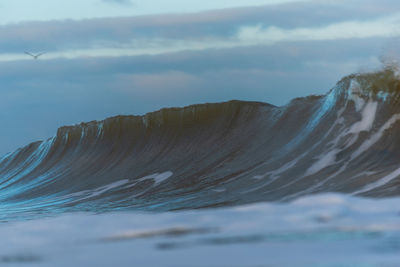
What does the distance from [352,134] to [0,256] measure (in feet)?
17.7

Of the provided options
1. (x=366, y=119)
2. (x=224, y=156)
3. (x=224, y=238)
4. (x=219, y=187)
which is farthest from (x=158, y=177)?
(x=224, y=238)

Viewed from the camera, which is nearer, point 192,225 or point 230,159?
point 192,225

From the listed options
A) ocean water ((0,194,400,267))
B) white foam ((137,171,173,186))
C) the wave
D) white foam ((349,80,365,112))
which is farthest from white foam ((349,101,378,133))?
ocean water ((0,194,400,267))

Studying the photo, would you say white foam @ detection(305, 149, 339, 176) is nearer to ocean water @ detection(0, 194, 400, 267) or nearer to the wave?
the wave

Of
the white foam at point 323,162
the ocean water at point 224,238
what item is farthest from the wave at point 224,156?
the ocean water at point 224,238

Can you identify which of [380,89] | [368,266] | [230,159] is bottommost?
[368,266]

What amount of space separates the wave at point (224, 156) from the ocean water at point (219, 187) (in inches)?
1.0

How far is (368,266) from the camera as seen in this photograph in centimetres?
289

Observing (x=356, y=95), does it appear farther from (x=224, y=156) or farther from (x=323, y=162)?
(x=224, y=156)

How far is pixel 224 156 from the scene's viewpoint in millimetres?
9680

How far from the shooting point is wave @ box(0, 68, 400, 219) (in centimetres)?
719

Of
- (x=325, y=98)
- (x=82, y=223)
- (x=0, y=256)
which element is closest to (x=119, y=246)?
(x=0, y=256)

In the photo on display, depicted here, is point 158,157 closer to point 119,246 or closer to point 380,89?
point 380,89

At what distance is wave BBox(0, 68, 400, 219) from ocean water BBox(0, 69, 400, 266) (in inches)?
1.0
